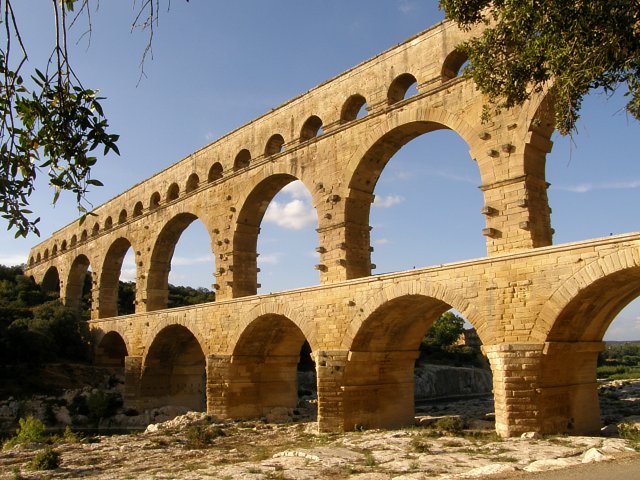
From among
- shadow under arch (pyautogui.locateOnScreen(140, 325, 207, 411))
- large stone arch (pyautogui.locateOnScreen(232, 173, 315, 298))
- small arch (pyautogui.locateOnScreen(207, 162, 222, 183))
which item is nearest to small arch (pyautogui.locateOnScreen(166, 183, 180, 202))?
small arch (pyautogui.locateOnScreen(207, 162, 222, 183))

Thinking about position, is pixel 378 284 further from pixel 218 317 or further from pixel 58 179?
pixel 58 179

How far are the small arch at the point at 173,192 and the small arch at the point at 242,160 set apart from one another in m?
4.15

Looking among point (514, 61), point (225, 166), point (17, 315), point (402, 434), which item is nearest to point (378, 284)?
point (402, 434)

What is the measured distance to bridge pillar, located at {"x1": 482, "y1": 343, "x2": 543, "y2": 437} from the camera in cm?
1009

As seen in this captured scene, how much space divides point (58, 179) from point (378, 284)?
9.42 meters

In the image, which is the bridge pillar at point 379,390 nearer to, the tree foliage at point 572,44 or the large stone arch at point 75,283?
the tree foliage at point 572,44

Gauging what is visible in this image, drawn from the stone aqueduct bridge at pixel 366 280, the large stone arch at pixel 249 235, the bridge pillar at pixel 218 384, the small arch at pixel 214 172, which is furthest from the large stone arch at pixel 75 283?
the bridge pillar at pixel 218 384

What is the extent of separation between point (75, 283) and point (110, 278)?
560cm

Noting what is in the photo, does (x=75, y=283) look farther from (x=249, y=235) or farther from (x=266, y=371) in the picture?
(x=266, y=371)

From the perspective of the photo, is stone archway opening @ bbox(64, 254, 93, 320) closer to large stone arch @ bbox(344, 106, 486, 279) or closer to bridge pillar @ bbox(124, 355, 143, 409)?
bridge pillar @ bbox(124, 355, 143, 409)

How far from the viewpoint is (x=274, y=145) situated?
18109 mm

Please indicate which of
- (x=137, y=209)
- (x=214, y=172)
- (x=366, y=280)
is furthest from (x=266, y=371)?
(x=137, y=209)

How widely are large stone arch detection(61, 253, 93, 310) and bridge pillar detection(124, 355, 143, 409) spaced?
34.8ft

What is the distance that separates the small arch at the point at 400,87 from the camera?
47.2ft
